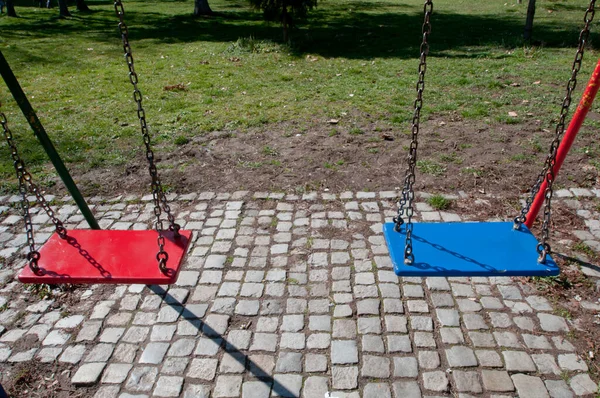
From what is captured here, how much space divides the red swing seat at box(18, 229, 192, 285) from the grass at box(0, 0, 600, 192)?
2683 mm

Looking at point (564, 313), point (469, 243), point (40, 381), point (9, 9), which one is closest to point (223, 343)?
point (40, 381)

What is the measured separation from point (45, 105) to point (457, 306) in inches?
313

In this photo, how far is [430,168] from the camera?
5.64 meters

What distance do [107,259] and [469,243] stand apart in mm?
2552

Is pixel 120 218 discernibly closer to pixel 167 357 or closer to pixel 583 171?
pixel 167 357

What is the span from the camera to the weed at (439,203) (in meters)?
4.91

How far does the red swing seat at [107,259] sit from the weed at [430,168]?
3.35m

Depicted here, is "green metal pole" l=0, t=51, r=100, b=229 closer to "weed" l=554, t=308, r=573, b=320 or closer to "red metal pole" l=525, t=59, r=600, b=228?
"red metal pole" l=525, t=59, r=600, b=228

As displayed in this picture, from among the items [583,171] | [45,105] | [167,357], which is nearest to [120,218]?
[167,357]

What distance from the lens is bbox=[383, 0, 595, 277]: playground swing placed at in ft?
9.46

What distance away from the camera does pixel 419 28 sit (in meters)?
14.2

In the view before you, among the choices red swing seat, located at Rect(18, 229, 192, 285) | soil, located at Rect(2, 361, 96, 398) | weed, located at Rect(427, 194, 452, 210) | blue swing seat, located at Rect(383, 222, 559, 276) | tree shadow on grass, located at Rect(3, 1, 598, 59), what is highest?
tree shadow on grass, located at Rect(3, 1, 598, 59)

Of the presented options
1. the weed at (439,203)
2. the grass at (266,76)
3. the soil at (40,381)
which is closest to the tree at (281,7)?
the grass at (266,76)

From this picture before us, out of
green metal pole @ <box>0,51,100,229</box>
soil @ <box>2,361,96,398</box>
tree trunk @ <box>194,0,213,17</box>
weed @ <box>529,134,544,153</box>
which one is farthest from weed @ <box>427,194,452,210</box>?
tree trunk @ <box>194,0,213,17</box>
